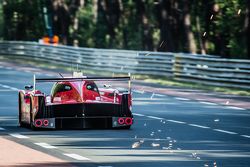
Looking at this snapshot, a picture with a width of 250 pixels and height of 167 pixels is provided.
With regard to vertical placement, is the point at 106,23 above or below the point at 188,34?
above

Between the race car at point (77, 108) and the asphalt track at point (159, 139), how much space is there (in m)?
0.21

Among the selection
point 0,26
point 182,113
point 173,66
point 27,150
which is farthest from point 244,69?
point 0,26

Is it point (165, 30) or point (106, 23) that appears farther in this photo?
point (106, 23)

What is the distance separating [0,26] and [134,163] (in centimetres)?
8189

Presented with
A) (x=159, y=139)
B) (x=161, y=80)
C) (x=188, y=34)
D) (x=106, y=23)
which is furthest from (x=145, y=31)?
(x=159, y=139)

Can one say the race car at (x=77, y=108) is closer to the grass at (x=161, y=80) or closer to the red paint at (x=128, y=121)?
the red paint at (x=128, y=121)

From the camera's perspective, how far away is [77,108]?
64.2 feet

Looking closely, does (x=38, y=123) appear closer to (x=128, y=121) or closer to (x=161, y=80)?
(x=128, y=121)

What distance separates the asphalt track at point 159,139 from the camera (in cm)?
1471

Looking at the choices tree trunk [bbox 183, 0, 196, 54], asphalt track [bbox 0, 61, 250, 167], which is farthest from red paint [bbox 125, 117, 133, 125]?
tree trunk [bbox 183, 0, 196, 54]

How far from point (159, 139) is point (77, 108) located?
2.13m

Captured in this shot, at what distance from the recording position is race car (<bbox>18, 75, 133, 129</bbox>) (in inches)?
770

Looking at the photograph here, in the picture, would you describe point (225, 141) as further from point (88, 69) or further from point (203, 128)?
point (88, 69)

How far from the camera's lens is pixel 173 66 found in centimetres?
4044
